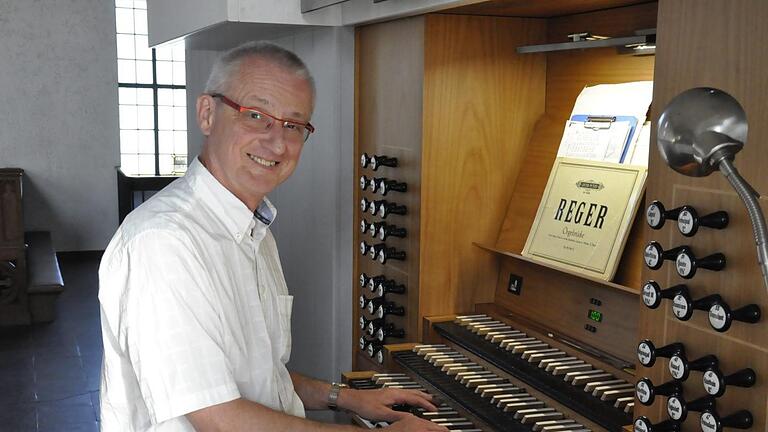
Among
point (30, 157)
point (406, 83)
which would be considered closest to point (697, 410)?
point (406, 83)

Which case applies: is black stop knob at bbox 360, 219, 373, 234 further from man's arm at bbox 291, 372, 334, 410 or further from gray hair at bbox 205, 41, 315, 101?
gray hair at bbox 205, 41, 315, 101

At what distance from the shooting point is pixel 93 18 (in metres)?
11.1

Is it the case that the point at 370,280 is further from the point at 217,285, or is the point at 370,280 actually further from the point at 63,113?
the point at 63,113

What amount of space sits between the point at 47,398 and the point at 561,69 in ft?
14.0

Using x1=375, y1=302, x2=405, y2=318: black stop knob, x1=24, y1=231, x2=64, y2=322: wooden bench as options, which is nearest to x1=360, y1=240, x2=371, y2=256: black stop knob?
x1=375, y1=302, x2=405, y2=318: black stop knob

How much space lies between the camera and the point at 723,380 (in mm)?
1612

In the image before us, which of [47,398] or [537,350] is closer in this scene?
[537,350]

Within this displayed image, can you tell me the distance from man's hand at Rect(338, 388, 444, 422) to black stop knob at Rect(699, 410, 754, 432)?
81 cm

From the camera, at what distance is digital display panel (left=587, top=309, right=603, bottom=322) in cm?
245

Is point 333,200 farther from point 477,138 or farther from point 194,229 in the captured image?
point 194,229

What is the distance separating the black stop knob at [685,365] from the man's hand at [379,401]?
2.42 feet

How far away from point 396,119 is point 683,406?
1.66 m

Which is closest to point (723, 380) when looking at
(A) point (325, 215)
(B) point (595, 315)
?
(B) point (595, 315)

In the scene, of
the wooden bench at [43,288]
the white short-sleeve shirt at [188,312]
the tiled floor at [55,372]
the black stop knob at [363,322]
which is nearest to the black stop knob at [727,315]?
the white short-sleeve shirt at [188,312]
